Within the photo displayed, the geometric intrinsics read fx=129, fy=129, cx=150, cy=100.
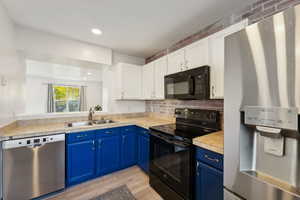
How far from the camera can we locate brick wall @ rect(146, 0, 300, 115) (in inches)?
54.1

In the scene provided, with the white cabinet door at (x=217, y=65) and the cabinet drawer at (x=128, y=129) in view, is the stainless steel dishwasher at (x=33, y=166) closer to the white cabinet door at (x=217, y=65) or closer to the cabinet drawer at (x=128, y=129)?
the cabinet drawer at (x=128, y=129)

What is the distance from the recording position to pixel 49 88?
4809 mm

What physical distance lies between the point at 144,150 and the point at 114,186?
699 mm

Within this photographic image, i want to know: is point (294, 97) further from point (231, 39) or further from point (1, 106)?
point (1, 106)

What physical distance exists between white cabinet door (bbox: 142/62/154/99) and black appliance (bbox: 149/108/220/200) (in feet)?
2.73

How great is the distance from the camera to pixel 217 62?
5.15 feet

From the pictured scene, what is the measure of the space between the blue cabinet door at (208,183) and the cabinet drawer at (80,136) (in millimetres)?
1678

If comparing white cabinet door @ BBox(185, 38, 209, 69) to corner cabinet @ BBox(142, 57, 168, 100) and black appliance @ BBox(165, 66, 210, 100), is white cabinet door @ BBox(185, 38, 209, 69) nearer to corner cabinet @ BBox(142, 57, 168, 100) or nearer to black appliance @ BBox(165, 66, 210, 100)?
black appliance @ BBox(165, 66, 210, 100)

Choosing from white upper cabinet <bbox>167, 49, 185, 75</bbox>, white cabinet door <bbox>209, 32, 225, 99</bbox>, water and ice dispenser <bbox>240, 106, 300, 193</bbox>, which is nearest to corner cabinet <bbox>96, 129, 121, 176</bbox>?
white upper cabinet <bbox>167, 49, 185, 75</bbox>

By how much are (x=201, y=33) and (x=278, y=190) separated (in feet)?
6.84

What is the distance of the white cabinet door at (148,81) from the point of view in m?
2.70

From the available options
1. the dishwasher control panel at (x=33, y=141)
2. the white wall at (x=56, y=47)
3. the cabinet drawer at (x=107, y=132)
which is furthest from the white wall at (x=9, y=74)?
the cabinet drawer at (x=107, y=132)

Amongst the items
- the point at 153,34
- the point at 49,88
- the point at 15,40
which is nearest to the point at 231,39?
Result: the point at 153,34

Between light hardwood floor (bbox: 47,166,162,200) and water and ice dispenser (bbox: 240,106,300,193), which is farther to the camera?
light hardwood floor (bbox: 47,166,162,200)
